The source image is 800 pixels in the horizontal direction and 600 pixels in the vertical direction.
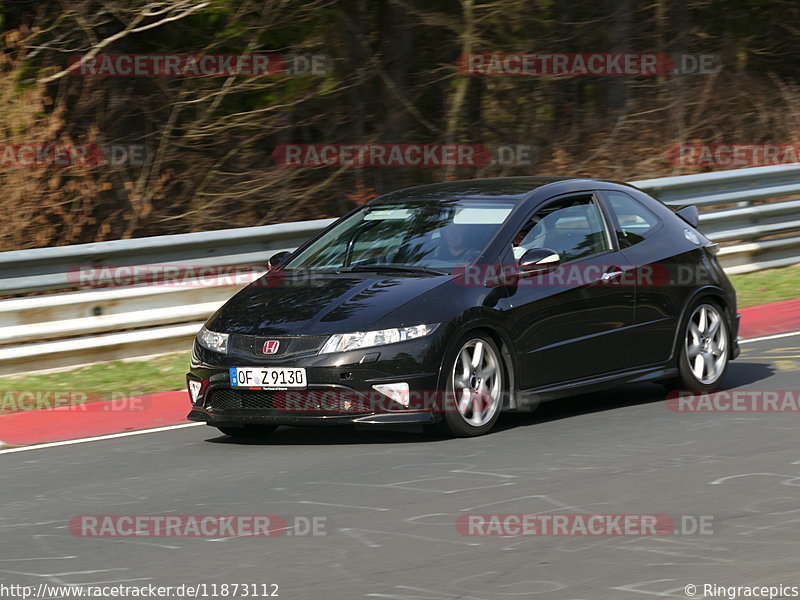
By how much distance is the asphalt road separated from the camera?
17.4 ft

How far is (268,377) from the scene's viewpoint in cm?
796

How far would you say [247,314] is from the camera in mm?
8367

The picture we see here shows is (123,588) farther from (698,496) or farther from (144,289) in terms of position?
(144,289)

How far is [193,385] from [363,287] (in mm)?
1229

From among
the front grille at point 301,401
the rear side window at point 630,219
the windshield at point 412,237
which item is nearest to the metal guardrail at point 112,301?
the windshield at point 412,237

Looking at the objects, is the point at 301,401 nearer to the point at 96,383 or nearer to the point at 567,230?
the point at 567,230

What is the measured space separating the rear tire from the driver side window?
194 cm

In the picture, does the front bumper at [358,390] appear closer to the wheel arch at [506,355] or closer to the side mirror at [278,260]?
the wheel arch at [506,355]

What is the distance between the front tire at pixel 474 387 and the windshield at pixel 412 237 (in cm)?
59

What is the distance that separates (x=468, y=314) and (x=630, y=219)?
1930 millimetres

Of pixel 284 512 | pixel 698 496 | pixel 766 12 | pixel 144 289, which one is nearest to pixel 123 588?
pixel 284 512

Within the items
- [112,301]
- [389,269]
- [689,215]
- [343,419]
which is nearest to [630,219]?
[689,215]

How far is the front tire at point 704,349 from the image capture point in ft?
31.2


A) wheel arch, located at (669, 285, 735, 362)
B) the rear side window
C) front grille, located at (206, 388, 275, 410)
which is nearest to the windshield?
the rear side window
